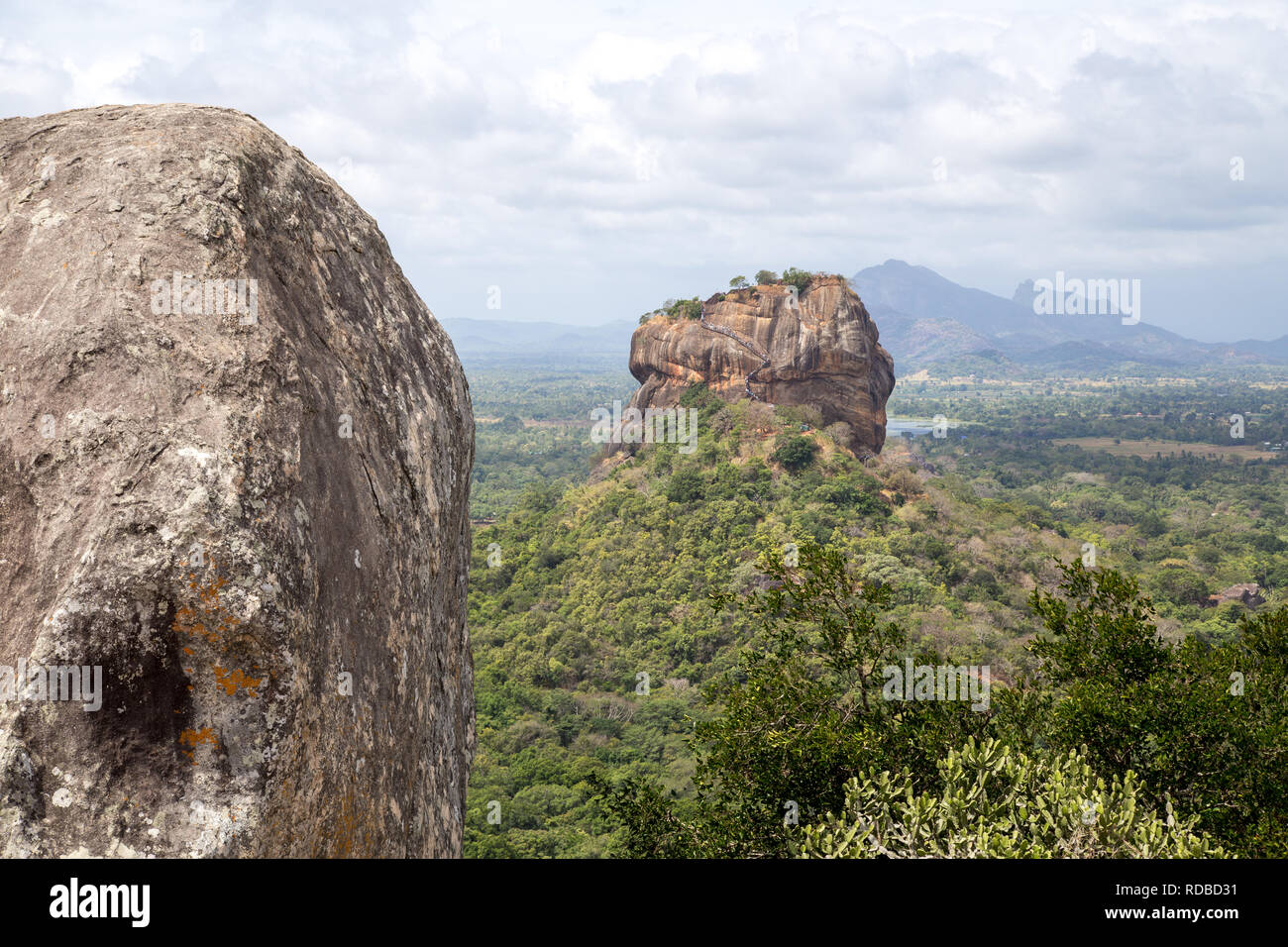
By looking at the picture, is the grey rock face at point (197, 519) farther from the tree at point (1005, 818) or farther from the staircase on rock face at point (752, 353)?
the staircase on rock face at point (752, 353)

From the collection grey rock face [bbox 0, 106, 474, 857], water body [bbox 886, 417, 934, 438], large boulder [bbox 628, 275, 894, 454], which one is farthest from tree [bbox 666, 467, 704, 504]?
water body [bbox 886, 417, 934, 438]

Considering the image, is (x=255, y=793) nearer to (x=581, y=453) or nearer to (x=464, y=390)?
(x=464, y=390)

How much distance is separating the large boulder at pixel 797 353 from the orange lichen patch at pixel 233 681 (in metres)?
40.1

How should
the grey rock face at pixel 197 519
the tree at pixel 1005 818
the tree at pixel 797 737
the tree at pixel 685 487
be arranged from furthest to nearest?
1. the tree at pixel 685 487
2. the tree at pixel 797 737
3. the tree at pixel 1005 818
4. the grey rock face at pixel 197 519

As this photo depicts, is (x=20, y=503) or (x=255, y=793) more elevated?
(x=20, y=503)

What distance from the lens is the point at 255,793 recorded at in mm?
3604

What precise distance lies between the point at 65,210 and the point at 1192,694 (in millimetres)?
9714

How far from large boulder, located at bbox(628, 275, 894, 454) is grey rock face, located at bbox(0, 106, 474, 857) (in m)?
38.4

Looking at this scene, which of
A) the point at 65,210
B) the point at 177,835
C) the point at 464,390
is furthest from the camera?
the point at 464,390

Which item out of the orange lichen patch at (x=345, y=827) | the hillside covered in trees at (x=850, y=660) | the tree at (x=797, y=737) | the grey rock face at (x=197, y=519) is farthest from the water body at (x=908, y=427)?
the orange lichen patch at (x=345, y=827)

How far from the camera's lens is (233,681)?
3650mm

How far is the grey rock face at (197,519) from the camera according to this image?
3551 mm
